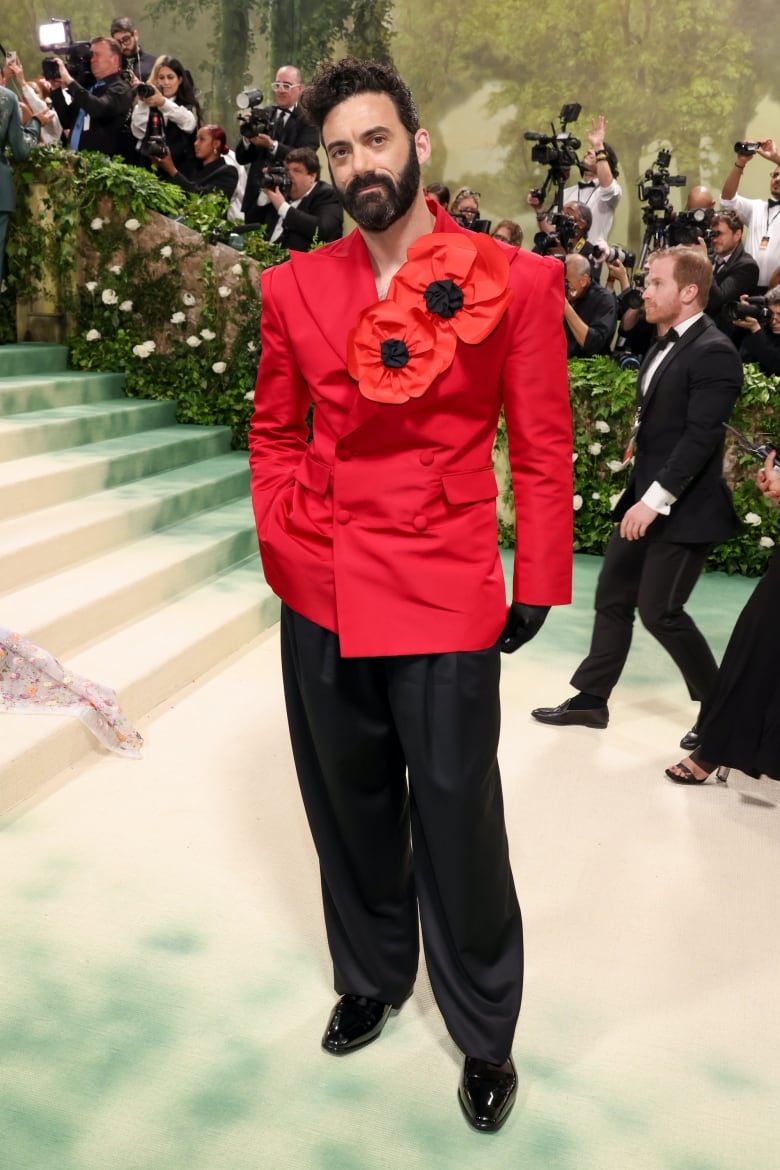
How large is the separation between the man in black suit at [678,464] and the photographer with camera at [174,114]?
5.18 meters

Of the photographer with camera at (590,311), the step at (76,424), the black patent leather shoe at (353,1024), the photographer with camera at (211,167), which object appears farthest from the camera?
the photographer with camera at (211,167)

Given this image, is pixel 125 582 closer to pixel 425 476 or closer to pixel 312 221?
pixel 425 476

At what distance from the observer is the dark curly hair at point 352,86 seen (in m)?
1.85

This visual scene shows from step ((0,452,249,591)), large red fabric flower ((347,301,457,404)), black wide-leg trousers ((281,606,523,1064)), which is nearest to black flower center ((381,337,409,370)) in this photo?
large red fabric flower ((347,301,457,404))

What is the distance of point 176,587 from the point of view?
511 cm

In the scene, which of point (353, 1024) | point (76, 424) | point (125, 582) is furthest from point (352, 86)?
point (76, 424)

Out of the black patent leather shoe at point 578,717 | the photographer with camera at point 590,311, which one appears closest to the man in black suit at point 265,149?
→ the photographer with camera at point 590,311

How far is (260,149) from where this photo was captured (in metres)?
7.93

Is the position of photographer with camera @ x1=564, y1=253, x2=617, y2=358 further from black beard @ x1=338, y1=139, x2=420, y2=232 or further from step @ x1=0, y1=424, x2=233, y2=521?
black beard @ x1=338, y1=139, x2=420, y2=232

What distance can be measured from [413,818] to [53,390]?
16.2ft

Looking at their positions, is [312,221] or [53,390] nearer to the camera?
[53,390]

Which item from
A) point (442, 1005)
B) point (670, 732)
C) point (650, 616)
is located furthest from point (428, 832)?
point (670, 732)

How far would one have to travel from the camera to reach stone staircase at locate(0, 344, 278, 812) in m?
4.09

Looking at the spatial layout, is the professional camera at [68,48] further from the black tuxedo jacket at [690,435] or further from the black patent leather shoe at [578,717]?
the black patent leather shoe at [578,717]
